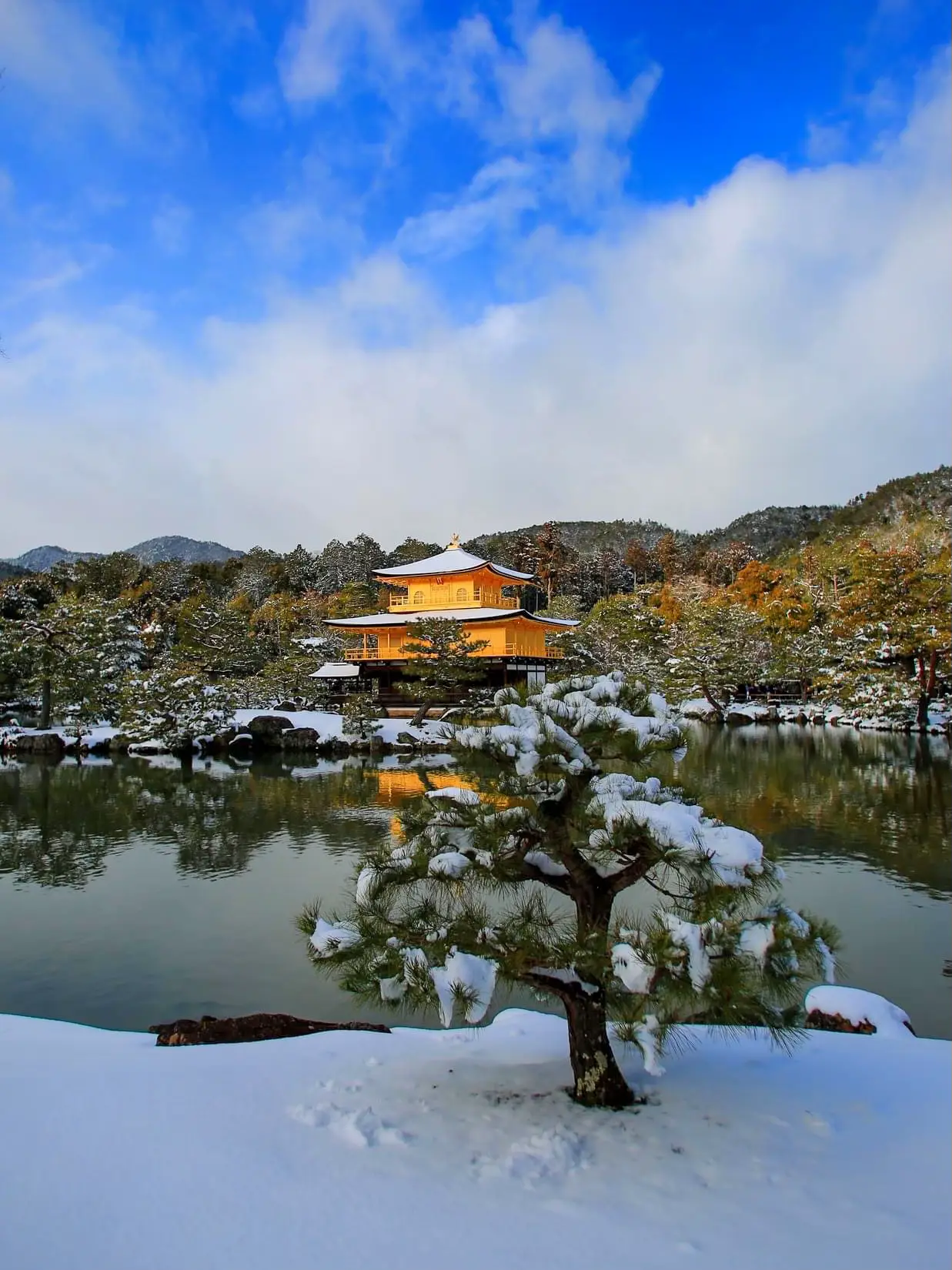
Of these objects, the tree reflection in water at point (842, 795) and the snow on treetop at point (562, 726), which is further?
the tree reflection in water at point (842, 795)

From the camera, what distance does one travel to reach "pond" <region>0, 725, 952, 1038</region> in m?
4.97

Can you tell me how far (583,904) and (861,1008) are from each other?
79.8 inches

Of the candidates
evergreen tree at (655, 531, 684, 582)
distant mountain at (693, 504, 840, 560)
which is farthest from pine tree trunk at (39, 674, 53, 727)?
distant mountain at (693, 504, 840, 560)

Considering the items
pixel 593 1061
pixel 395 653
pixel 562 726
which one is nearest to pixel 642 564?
pixel 395 653

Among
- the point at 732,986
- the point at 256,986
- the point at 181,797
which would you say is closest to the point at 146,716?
the point at 181,797

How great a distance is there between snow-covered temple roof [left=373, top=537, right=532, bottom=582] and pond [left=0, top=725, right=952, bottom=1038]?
11.8 meters

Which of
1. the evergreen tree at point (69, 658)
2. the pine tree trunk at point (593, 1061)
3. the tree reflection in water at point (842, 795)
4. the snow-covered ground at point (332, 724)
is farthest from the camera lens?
the evergreen tree at point (69, 658)

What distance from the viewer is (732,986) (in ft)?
7.92

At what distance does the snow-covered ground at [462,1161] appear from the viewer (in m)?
1.94

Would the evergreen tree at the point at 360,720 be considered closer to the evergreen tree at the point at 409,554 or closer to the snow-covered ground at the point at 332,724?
the snow-covered ground at the point at 332,724

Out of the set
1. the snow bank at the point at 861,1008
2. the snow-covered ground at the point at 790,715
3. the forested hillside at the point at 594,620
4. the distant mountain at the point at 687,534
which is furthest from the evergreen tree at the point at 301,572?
the snow bank at the point at 861,1008

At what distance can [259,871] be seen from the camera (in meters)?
7.91

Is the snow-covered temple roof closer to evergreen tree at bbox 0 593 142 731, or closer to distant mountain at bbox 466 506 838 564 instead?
evergreen tree at bbox 0 593 142 731

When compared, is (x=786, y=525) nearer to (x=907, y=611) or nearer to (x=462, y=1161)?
(x=907, y=611)
